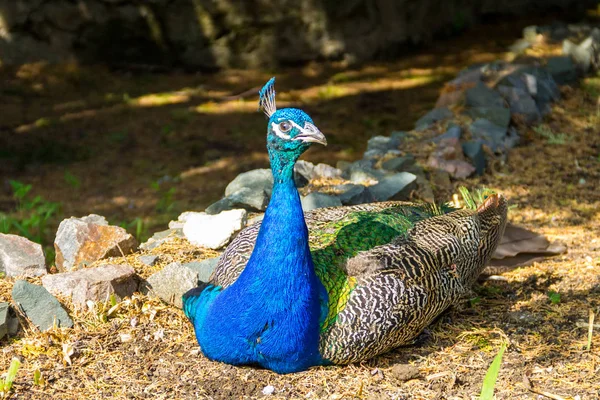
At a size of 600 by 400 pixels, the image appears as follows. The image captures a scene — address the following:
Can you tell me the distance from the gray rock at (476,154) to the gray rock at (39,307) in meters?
3.00

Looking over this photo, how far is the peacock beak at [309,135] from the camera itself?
8.93 feet

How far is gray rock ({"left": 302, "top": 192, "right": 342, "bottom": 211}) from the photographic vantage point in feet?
13.8

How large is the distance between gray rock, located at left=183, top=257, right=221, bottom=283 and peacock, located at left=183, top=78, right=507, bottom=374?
24 centimetres

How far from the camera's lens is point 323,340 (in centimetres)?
298

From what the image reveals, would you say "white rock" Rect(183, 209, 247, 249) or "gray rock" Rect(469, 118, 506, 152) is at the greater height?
"white rock" Rect(183, 209, 247, 249)

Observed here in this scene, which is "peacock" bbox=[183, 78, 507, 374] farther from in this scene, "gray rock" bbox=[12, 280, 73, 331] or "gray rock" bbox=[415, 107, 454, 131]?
"gray rock" bbox=[415, 107, 454, 131]

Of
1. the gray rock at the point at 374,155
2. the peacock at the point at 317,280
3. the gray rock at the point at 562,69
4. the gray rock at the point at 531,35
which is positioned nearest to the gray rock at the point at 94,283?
the peacock at the point at 317,280

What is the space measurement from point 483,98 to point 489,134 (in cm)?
58

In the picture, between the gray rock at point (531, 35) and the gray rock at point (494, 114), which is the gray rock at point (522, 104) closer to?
the gray rock at point (494, 114)

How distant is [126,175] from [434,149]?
243 centimetres

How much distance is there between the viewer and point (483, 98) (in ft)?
20.1

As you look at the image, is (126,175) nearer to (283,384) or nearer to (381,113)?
(381,113)

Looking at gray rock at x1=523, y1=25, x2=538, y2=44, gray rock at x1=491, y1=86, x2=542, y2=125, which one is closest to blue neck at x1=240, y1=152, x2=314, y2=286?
gray rock at x1=491, y1=86, x2=542, y2=125

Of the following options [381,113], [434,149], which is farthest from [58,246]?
[381,113]
